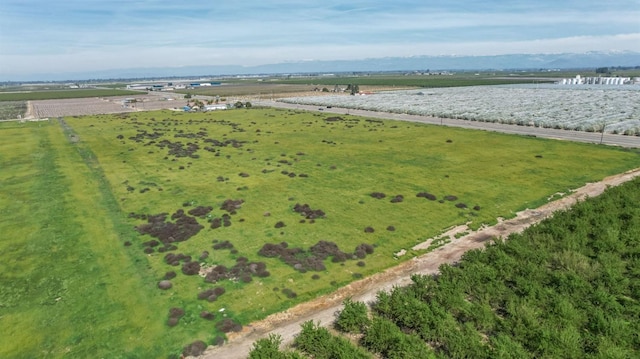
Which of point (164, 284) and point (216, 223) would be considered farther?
point (216, 223)

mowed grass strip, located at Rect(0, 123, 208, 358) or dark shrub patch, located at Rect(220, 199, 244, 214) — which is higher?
dark shrub patch, located at Rect(220, 199, 244, 214)

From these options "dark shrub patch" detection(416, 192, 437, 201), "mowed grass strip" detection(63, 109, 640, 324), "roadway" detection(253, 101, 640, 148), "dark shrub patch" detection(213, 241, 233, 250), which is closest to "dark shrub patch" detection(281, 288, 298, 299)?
"mowed grass strip" detection(63, 109, 640, 324)

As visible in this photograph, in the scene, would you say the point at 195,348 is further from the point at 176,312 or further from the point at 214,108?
the point at 214,108

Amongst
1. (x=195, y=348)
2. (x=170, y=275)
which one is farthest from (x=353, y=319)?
(x=170, y=275)

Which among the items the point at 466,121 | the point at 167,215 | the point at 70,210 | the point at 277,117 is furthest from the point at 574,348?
the point at 277,117

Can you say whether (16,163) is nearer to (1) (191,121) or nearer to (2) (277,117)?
(1) (191,121)

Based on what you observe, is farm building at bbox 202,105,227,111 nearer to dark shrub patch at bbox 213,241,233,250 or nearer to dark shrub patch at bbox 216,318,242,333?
dark shrub patch at bbox 213,241,233,250

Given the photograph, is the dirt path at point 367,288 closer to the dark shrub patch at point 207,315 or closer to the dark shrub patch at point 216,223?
the dark shrub patch at point 207,315
